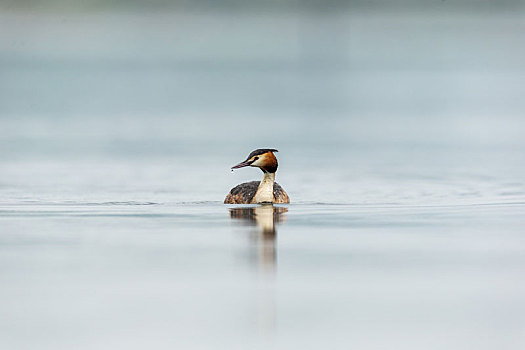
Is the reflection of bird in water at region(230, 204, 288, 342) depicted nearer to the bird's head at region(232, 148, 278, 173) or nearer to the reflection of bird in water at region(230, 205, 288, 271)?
the reflection of bird in water at region(230, 205, 288, 271)

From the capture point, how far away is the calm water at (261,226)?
7.78 m

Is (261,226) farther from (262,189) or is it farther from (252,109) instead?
(252,109)

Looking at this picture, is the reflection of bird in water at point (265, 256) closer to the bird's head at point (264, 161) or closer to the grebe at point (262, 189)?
the grebe at point (262, 189)

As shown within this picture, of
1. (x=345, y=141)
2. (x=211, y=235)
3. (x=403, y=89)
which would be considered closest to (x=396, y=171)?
(x=345, y=141)

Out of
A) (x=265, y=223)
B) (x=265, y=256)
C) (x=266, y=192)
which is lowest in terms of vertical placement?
(x=265, y=256)

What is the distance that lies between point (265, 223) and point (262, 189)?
2.19 m

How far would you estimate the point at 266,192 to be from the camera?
14602 millimetres

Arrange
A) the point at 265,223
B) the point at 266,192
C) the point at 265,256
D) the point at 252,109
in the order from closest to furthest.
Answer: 1. the point at 265,256
2. the point at 265,223
3. the point at 266,192
4. the point at 252,109

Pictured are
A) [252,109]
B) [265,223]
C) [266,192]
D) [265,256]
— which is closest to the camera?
[265,256]

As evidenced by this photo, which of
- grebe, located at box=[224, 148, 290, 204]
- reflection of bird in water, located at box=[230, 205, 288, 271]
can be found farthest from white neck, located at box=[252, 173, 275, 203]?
reflection of bird in water, located at box=[230, 205, 288, 271]

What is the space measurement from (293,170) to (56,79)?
29931mm

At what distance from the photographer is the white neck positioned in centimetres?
1458

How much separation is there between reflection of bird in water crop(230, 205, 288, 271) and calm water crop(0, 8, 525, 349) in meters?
0.03

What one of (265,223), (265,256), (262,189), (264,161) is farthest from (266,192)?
(265,256)
